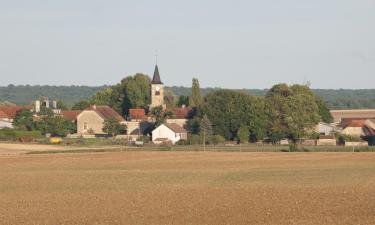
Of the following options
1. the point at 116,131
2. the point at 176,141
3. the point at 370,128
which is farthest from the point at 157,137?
the point at 370,128

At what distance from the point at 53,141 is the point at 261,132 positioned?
25597mm

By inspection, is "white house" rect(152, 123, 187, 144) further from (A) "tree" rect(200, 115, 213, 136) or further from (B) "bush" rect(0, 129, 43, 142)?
(B) "bush" rect(0, 129, 43, 142)

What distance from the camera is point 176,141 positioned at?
4796 inches

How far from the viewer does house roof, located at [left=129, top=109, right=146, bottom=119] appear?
6014 inches

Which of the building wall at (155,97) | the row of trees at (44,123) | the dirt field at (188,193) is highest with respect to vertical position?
the building wall at (155,97)

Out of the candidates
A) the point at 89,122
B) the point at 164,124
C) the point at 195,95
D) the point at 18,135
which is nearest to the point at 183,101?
the point at 195,95

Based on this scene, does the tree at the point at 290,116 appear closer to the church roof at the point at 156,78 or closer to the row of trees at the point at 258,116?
the row of trees at the point at 258,116

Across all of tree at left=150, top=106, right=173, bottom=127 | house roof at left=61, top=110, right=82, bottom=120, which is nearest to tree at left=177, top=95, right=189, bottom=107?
house roof at left=61, top=110, right=82, bottom=120

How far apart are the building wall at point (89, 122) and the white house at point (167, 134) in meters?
17.8

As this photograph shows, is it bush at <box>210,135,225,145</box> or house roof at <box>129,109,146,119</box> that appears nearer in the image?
bush at <box>210,135,225,145</box>

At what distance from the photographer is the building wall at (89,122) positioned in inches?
5650

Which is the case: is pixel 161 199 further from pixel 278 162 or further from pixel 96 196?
pixel 278 162

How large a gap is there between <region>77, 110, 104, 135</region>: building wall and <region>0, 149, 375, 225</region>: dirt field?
248ft

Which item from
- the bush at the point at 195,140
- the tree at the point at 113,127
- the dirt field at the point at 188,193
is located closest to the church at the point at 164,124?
the tree at the point at 113,127
